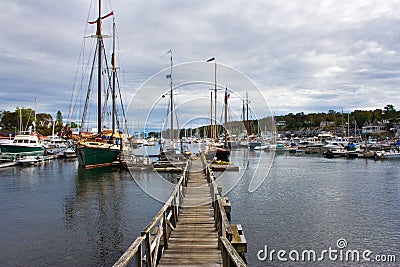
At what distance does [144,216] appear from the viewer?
19.0 meters

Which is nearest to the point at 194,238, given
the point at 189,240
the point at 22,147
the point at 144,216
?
the point at 189,240

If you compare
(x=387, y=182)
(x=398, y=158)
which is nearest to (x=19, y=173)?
(x=387, y=182)

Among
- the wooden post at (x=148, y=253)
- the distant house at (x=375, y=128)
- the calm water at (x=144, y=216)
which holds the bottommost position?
the calm water at (x=144, y=216)

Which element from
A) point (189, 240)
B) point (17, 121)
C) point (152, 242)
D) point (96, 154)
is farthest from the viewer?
point (17, 121)

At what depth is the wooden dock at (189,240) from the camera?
22.4 ft

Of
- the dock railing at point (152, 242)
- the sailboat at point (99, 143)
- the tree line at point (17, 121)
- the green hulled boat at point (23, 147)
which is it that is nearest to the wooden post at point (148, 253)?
the dock railing at point (152, 242)

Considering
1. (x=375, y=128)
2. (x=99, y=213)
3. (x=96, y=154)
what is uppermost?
(x=375, y=128)

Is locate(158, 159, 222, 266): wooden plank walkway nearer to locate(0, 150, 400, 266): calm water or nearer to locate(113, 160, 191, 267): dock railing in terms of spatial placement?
locate(113, 160, 191, 267): dock railing

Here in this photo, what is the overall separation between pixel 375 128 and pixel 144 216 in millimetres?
135236

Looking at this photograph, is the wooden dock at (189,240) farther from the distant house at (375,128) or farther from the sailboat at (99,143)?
the distant house at (375,128)

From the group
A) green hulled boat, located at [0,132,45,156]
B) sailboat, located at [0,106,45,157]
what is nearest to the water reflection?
sailboat, located at [0,106,45,157]

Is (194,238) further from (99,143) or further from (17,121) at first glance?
(17,121)

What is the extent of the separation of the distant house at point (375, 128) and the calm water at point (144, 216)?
108 metres

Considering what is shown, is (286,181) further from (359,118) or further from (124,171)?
(359,118)
